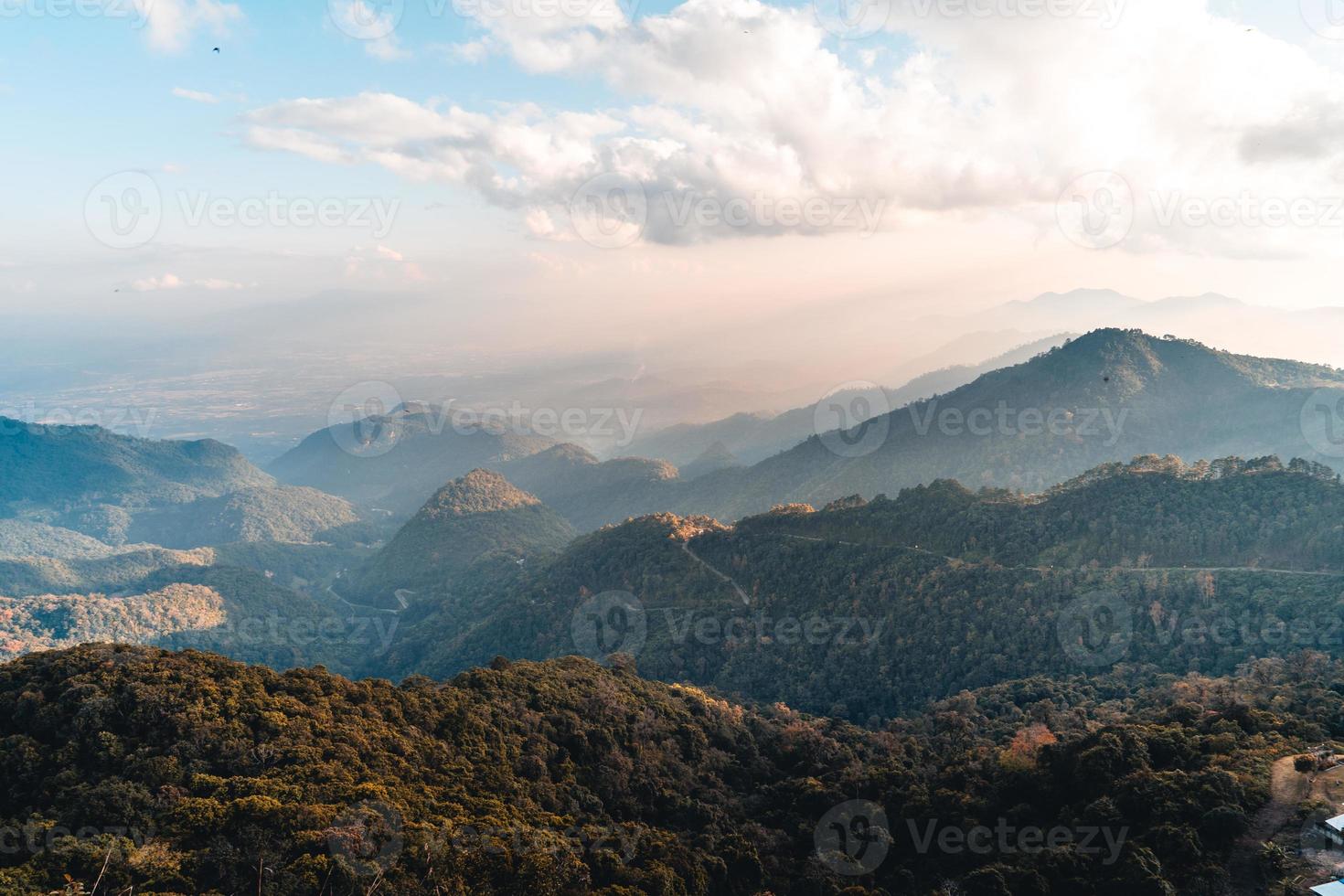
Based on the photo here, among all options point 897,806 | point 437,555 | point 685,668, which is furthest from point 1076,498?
point 437,555

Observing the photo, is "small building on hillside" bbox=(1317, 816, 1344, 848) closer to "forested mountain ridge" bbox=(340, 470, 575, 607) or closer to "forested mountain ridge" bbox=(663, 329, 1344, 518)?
"forested mountain ridge" bbox=(663, 329, 1344, 518)

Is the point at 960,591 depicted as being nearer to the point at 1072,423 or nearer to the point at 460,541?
the point at 1072,423

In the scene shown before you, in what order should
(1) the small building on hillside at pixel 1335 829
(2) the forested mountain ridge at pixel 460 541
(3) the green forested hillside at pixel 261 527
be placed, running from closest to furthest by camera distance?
1. (1) the small building on hillside at pixel 1335 829
2. (2) the forested mountain ridge at pixel 460 541
3. (3) the green forested hillside at pixel 261 527

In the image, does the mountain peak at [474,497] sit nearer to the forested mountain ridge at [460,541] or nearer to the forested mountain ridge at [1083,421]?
the forested mountain ridge at [460,541]

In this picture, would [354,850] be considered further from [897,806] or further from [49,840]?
[897,806]

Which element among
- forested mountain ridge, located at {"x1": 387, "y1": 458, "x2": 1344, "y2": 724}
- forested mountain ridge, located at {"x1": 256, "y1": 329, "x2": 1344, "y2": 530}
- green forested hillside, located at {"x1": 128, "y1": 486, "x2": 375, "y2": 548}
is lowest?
green forested hillside, located at {"x1": 128, "y1": 486, "x2": 375, "y2": 548}

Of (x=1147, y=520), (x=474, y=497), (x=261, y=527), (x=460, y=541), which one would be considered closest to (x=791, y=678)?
(x=1147, y=520)

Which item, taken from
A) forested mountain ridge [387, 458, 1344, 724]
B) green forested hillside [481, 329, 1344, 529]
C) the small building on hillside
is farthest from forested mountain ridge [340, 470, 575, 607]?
the small building on hillside

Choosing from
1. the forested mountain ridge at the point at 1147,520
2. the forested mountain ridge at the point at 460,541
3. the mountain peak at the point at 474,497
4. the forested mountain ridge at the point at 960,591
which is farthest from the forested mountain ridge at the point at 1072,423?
the mountain peak at the point at 474,497

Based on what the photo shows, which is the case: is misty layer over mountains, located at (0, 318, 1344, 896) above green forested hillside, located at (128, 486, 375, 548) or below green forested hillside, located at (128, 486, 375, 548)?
above
